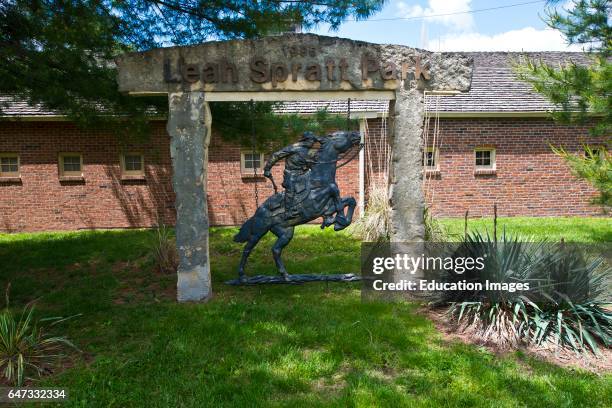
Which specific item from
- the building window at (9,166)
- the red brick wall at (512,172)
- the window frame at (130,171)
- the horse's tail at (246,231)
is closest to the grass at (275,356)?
the horse's tail at (246,231)

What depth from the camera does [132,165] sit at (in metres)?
11.9

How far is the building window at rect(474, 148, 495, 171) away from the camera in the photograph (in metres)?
12.0

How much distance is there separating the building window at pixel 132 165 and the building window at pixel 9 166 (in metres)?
2.76

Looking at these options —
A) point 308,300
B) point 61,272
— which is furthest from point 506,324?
point 61,272

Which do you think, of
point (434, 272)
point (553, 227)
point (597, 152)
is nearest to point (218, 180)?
point (434, 272)

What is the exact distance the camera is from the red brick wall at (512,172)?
38.7 ft

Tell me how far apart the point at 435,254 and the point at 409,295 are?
60 centimetres

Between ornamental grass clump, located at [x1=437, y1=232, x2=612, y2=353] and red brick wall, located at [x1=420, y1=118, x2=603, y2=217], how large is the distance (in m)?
7.40

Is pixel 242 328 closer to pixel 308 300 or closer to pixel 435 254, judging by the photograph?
pixel 308 300

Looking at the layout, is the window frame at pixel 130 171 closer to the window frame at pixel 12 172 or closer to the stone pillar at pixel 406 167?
the window frame at pixel 12 172

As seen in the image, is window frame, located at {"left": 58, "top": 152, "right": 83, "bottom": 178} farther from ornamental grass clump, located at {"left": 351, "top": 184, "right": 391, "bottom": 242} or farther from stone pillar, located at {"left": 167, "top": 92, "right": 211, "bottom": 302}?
stone pillar, located at {"left": 167, "top": 92, "right": 211, "bottom": 302}

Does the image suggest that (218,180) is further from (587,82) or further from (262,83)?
(587,82)

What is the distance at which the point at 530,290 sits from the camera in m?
4.31

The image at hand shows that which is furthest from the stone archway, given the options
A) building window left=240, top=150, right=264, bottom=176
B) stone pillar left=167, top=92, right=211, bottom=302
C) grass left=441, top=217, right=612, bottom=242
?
building window left=240, top=150, right=264, bottom=176
